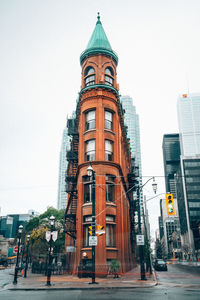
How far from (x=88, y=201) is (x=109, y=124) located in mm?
9970

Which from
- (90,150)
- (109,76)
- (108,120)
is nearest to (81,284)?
(90,150)

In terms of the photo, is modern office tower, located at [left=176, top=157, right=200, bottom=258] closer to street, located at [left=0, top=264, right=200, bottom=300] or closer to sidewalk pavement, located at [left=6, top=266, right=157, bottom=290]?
sidewalk pavement, located at [left=6, top=266, right=157, bottom=290]

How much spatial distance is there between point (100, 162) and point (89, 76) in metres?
12.6

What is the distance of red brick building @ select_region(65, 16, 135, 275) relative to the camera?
28.3 meters

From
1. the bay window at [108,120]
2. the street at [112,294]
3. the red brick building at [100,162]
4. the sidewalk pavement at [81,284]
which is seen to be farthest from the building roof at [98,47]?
the street at [112,294]

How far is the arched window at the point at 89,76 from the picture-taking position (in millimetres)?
35594

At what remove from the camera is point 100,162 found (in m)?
30.2

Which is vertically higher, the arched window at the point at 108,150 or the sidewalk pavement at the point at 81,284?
the arched window at the point at 108,150

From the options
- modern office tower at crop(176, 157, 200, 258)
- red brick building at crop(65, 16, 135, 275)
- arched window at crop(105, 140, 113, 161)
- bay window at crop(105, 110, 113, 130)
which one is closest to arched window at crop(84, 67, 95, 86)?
red brick building at crop(65, 16, 135, 275)

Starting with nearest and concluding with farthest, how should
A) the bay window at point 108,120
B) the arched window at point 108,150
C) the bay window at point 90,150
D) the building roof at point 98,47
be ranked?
1. the bay window at point 90,150
2. the arched window at point 108,150
3. the bay window at point 108,120
4. the building roof at point 98,47

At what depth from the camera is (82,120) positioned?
3366 centimetres

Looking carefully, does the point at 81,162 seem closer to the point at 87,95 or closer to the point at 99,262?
the point at 87,95

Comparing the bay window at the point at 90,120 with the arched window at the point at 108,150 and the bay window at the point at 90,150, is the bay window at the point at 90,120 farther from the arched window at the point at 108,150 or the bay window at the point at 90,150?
the arched window at the point at 108,150

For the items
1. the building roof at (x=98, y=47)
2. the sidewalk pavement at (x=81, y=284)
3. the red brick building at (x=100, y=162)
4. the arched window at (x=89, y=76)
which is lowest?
the sidewalk pavement at (x=81, y=284)
